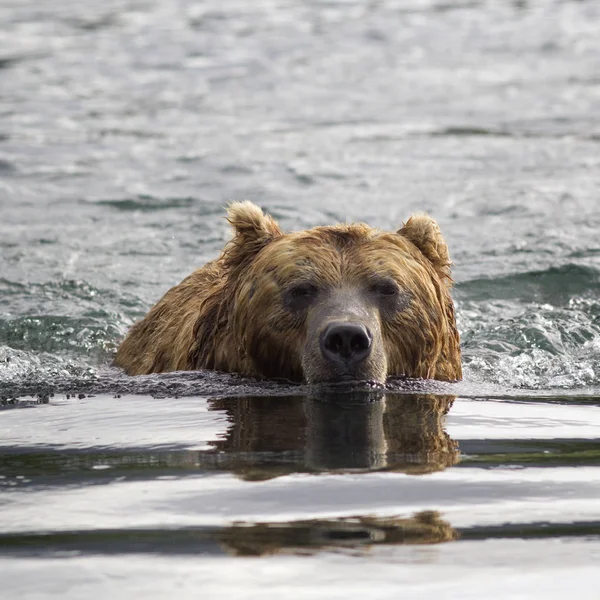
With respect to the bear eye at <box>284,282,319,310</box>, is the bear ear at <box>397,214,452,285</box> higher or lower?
higher

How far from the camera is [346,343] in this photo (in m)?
5.96

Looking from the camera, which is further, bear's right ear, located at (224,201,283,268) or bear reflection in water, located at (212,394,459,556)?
bear's right ear, located at (224,201,283,268)

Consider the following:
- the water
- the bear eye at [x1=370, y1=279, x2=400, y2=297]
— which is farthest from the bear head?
the water

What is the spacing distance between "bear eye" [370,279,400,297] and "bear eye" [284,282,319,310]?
0.29 meters

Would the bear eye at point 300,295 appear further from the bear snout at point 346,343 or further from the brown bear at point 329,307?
the bear snout at point 346,343

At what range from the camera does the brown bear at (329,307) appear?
20.1 feet

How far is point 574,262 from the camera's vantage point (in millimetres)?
10836

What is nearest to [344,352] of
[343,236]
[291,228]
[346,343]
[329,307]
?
[346,343]

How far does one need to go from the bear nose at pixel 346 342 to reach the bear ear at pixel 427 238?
108 cm

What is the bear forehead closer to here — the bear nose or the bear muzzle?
the bear muzzle

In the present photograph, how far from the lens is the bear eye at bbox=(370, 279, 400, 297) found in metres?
6.43

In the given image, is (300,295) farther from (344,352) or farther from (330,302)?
(344,352)

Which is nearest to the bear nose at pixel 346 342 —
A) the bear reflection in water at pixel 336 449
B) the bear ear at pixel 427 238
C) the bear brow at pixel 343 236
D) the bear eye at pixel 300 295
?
the bear reflection in water at pixel 336 449

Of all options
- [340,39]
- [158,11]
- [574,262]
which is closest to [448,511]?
[574,262]
